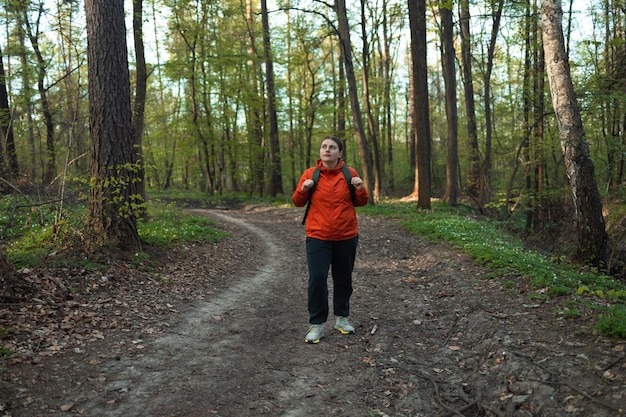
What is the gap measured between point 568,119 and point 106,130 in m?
7.87

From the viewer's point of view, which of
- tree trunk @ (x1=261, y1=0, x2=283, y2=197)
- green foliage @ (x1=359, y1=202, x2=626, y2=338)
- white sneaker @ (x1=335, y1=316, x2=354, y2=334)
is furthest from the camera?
tree trunk @ (x1=261, y1=0, x2=283, y2=197)

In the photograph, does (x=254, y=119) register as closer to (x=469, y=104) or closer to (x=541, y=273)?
(x=469, y=104)

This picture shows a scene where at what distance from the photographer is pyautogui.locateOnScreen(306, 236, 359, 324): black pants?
15.6ft

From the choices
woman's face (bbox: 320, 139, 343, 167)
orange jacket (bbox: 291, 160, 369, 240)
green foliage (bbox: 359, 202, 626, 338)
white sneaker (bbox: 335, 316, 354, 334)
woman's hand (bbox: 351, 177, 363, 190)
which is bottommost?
white sneaker (bbox: 335, 316, 354, 334)

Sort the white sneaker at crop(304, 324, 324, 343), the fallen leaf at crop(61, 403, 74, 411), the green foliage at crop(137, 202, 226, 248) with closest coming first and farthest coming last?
the fallen leaf at crop(61, 403, 74, 411) < the white sneaker at crop(304, 324, 324, 343) < the green foliage at crop(137, 202, 226, 248)

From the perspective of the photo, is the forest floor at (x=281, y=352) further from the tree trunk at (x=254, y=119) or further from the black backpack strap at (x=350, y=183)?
the tree trunk at (x=254, y=119)

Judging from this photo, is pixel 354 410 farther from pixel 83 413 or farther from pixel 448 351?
pixel 83 413

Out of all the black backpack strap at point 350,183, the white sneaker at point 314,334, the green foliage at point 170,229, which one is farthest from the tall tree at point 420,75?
the white sneaker at point 314,334

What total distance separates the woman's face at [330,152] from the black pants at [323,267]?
913 mm

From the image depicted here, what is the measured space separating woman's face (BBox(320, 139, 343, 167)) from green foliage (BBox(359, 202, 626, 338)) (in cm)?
312

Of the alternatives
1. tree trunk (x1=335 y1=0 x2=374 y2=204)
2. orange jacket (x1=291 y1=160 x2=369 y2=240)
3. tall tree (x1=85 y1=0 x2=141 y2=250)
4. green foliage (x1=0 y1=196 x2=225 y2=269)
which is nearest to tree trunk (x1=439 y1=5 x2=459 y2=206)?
tree trunk (x1=335 y1=0 x2=374 y2=204)

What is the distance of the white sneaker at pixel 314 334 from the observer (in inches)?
192

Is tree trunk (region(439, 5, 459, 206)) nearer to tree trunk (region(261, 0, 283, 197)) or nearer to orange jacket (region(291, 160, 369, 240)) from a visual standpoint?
tree trunk (region(261, 0, 283, 197))

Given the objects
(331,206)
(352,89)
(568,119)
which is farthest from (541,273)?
(352,89)
